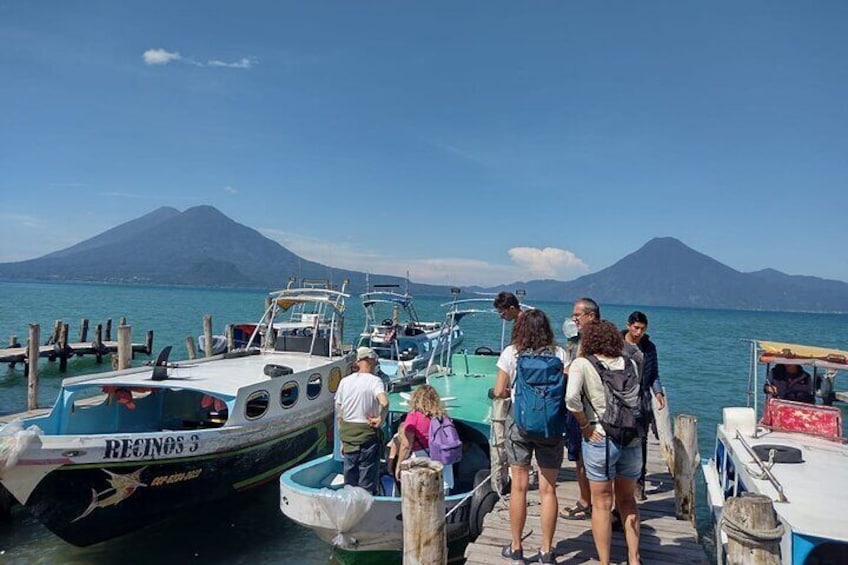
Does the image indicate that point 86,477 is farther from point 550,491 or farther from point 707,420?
point 707,420

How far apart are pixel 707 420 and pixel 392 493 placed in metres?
16.7

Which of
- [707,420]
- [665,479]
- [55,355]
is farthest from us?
[55,355]

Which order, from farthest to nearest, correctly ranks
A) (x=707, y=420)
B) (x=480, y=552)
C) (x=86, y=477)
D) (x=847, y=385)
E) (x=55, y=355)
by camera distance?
(x=847, y=385)
(x=55, y=355)
(x=707, y=420)
(x=86, y=477)
(x=480, y=552)

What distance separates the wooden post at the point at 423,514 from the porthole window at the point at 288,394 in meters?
6.57

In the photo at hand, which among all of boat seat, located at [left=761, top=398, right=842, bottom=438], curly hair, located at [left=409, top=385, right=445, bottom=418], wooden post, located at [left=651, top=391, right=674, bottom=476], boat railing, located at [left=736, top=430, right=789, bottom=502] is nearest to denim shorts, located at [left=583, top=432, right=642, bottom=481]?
boat railing, located at [left=736, top=430, right=789, bottom=502]

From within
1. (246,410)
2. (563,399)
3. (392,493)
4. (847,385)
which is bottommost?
(847,385)

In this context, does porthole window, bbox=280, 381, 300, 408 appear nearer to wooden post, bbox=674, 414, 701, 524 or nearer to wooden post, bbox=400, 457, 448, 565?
wooden post, bbox=400, 457, 448, 565

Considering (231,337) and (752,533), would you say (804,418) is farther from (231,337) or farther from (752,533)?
(231,337)

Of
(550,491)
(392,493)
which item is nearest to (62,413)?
(392,493)

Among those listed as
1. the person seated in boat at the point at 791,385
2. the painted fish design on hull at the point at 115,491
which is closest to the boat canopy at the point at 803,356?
the person seated in boat at the point at 791,385

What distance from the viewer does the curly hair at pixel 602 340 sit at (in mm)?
4809

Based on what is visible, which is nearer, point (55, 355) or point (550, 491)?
point (550, 491)

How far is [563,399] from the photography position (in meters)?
5.13

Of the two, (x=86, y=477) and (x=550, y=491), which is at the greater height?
(x=550, y=491)
